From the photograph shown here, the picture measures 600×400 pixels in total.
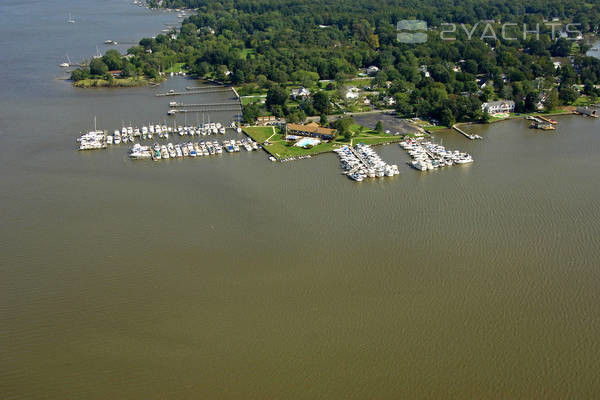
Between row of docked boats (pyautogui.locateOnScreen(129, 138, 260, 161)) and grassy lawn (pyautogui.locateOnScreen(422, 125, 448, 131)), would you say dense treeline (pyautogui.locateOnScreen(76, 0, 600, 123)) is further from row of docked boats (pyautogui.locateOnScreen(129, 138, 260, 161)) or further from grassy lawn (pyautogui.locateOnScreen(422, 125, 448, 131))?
row of docked boats (pyautogui.locateOnScreen(129, 138, 260, 161))

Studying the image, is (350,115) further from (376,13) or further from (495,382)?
(376,13)

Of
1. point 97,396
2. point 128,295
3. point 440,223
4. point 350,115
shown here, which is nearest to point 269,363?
point 97,396

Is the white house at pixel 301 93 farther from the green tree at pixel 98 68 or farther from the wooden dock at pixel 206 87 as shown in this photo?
the green tree at pixel 98 68

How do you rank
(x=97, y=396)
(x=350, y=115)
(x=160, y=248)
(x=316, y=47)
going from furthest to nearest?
(x=316, y=47) → (x=350, y=115) → (x=160, y=248) → (x=97, y=396)

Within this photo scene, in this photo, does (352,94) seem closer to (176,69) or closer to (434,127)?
(434,127)

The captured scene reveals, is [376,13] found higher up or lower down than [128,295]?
higher up

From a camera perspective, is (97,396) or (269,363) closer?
(97,396)

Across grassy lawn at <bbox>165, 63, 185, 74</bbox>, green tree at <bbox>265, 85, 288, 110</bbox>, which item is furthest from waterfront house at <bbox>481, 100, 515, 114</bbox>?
grassy lawn at <bbox>165, 63, 185, 74</bbox>
